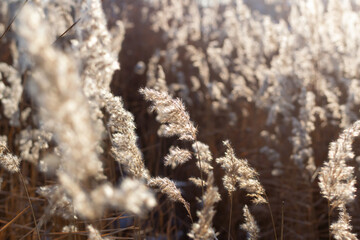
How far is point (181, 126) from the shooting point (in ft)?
3.80

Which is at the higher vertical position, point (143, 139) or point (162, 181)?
point (143, 139)

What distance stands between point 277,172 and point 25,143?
1.69 metres

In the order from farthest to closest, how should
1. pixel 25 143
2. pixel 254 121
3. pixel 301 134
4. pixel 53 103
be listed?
pixel 254 121 < pixel 301 134 < pixel 25 143 < pixel 53 103

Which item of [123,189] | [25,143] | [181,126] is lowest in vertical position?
[123,189]

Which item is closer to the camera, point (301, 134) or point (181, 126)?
point (181, 126)

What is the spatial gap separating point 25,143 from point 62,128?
1711mm

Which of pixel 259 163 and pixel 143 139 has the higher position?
pixel 143 139

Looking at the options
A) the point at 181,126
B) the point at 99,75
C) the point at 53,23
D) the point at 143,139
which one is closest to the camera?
the point at 181,126

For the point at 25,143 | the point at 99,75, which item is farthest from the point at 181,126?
the point at 25,143

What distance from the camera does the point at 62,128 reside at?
0.54m

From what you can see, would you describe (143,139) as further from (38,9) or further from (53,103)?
(53,103)

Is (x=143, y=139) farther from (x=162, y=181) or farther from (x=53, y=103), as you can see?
(x=53, y=103)

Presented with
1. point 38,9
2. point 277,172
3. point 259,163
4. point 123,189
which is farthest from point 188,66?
point 123,189

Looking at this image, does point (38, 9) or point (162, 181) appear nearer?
point (162, 181)
